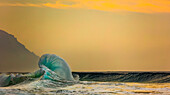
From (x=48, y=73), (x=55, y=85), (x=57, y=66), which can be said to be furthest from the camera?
(x=57, y=66)

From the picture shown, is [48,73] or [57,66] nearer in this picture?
[48,73]

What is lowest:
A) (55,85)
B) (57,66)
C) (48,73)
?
(55,85)

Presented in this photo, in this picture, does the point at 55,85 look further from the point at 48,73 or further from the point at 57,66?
the point at 57,66

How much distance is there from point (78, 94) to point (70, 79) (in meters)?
7.38

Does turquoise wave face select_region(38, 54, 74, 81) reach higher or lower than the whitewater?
higher

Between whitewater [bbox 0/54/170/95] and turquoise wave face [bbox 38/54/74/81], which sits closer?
whitewater [bbox 0/54/170/95]

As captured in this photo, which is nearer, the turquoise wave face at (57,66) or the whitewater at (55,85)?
the whitewater at (55,85)

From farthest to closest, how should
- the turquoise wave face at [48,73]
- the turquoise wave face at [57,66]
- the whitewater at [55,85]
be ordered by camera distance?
the turquoise wave face at [57,66] < the turquoise wave face at [48,73] < the whitewater at [55,85]

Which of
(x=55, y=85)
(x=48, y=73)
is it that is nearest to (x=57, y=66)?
(x=48, y=73)

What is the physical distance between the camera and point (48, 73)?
23734mm

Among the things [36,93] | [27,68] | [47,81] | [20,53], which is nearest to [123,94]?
[36,93]

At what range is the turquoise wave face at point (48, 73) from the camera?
23.3 meters

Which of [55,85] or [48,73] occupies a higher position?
[48,73]

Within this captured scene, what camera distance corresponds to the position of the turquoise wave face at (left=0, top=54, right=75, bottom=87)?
23.3 m
